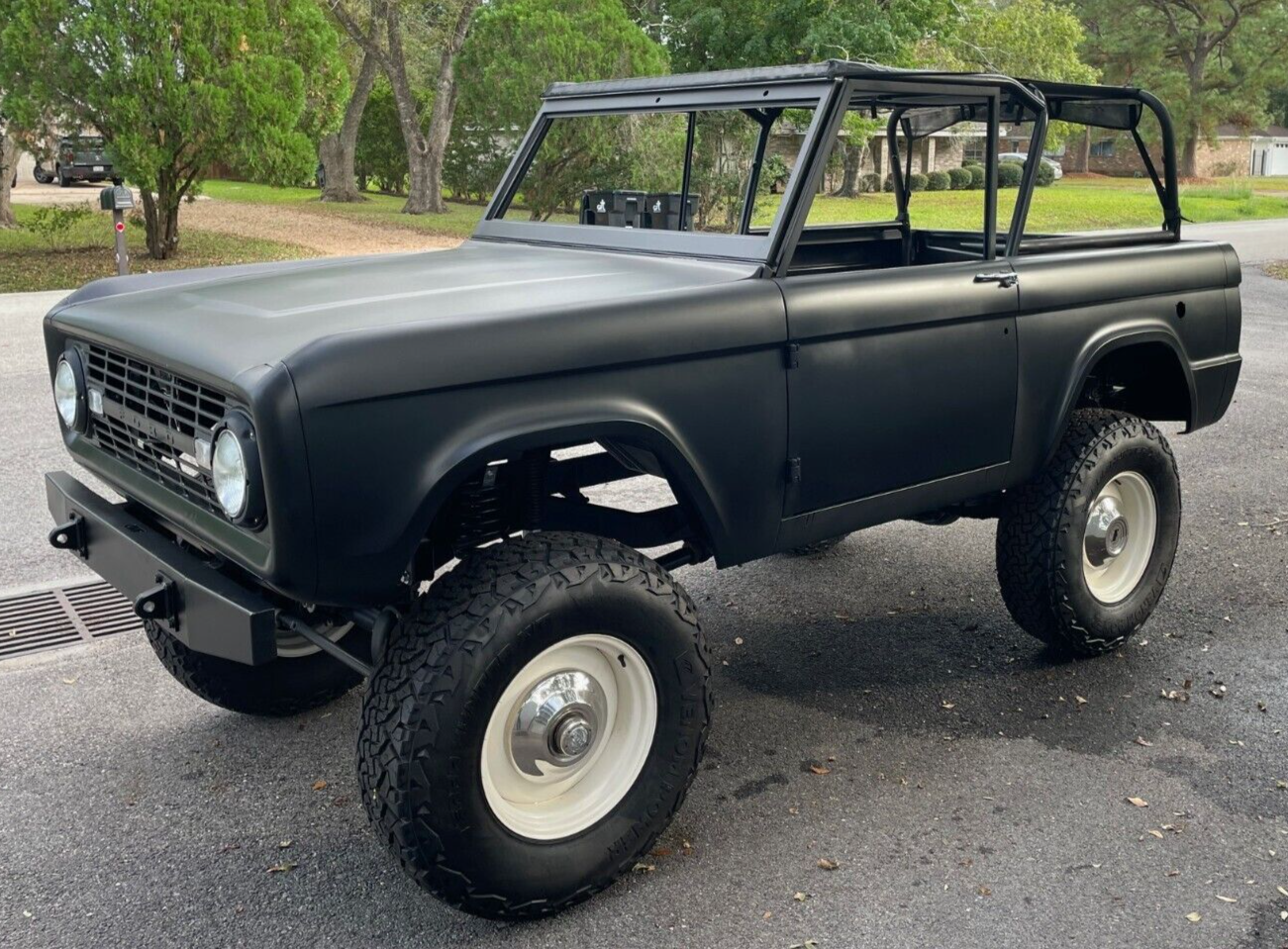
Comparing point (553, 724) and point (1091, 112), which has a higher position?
point (1091, 112)

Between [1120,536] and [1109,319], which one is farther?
[1120,536]

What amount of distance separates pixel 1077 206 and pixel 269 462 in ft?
94.7

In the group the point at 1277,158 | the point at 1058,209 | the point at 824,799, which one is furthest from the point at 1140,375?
the point at 1277,158

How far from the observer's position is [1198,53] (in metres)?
50.7

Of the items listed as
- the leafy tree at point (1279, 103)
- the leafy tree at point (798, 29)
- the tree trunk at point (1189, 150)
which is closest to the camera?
the leafy tree at point (798, 29)

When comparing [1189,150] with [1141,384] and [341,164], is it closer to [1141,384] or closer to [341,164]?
[341,164]

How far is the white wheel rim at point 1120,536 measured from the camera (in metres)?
4.21

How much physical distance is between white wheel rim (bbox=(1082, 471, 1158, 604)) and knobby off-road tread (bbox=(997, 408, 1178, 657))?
164 millimetres

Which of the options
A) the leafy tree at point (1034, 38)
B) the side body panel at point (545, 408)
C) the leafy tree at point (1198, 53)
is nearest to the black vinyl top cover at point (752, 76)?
the side body panel at point (545, 408)

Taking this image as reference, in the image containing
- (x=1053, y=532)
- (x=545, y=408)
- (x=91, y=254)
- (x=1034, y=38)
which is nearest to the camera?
(x=545, y=408)

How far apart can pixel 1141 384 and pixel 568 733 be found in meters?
2.73

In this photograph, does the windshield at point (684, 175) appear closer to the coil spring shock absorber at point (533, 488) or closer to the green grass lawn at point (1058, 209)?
the green grass lawn at point (1058, 209)

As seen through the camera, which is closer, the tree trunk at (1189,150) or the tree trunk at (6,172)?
the tree trunk at (6,172)

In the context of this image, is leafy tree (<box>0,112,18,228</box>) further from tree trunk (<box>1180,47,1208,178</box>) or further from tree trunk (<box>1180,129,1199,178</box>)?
tree trunk (<box>1180,129,1199,178</box>)
